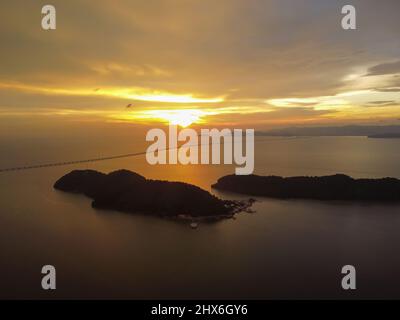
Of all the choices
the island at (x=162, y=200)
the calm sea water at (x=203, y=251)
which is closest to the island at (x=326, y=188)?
the calm sea water at (x=203, y=251)

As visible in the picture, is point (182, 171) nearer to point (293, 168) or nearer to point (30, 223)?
point (293, 168)

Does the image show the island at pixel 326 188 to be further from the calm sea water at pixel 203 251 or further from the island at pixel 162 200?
the island at pixel 162 200

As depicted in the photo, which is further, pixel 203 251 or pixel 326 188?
pixel 326 188

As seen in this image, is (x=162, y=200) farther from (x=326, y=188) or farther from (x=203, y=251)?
(x=326, y=188)

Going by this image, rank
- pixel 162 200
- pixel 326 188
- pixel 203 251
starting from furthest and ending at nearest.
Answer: pixel 326 188 → pixel 162 200 → pixel 203 251

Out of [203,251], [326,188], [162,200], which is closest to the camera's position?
[203,251]

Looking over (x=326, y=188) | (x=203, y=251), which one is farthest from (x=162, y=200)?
(x=326, y=188)

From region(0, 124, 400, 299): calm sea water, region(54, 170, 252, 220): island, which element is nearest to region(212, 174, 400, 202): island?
region(0, 124, 400, 299): calm sea water

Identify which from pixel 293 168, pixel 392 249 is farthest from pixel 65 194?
pixel 293 168
